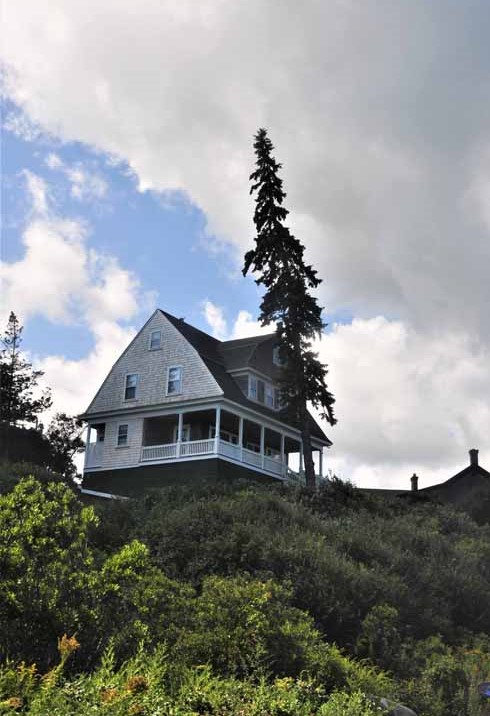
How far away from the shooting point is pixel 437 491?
4031cm

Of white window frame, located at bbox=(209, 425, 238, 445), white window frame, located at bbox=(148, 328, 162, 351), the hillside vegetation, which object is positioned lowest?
the hillside vegetation

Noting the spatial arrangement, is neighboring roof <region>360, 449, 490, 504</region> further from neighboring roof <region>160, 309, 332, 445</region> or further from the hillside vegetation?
the hillside vegetation

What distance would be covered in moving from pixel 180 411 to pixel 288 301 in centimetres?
607

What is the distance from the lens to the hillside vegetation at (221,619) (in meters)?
7.40

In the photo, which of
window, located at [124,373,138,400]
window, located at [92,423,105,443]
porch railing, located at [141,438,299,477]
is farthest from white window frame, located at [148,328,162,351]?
porch railing, located at [141,438,299,477]

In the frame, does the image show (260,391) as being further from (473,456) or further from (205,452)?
(473,456)

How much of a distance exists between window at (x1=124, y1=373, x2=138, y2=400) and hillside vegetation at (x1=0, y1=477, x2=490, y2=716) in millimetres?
15965

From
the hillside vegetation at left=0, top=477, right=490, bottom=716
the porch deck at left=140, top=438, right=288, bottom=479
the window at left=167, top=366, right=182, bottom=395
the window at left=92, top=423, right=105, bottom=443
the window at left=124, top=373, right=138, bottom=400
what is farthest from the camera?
the window at left=92, top=423, right=105, bottom=443

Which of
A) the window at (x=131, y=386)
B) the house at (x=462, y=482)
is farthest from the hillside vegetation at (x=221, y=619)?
the house at (x=462, y=482)

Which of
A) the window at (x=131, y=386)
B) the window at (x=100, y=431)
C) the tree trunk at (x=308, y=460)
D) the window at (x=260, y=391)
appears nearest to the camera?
the tree trunk at (x=308, y=460)

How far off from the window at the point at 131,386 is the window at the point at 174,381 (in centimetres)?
186

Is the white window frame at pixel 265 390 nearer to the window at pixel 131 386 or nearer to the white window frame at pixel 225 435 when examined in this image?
the white window frame at pixel 225 435

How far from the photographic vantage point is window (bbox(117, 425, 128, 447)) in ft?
106

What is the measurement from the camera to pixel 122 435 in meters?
32.6
